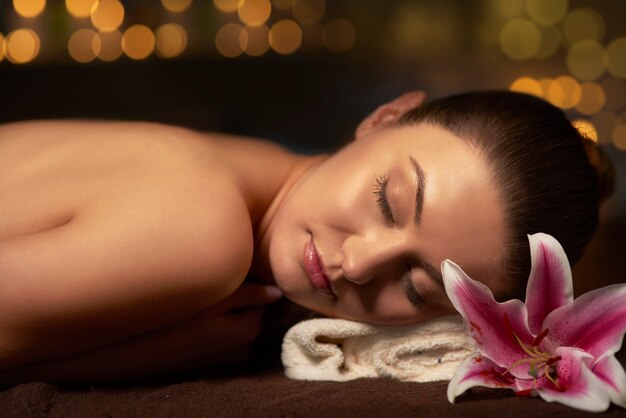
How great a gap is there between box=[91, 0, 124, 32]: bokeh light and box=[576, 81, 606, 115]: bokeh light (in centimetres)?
108

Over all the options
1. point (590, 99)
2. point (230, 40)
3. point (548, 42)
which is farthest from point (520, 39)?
point (230, 40)

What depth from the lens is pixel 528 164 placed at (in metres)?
1.02

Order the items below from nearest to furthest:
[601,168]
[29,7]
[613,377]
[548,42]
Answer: [613,377]
[601,168]
[548,42]
[29,7]

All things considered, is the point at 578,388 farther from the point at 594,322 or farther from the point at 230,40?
the point at 230,40

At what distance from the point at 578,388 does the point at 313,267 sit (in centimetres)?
37

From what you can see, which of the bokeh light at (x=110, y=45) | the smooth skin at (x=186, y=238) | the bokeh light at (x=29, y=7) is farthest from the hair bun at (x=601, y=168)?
the bokeh light at (x=29, y=7)

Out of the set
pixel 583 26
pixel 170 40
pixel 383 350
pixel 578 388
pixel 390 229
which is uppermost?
pixel 583 26

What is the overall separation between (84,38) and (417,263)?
1218 millimetres

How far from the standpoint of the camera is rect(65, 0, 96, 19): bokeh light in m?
1.83

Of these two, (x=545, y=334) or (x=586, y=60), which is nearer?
(x=545, y=334)

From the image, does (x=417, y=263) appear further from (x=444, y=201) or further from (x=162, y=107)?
(x=162, y=107)

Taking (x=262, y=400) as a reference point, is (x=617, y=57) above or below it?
above

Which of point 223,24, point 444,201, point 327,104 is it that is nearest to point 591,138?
point 444,201

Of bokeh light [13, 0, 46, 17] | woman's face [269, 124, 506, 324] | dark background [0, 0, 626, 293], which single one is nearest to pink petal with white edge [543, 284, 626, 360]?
woman's face [269, 124, 506, 324]
